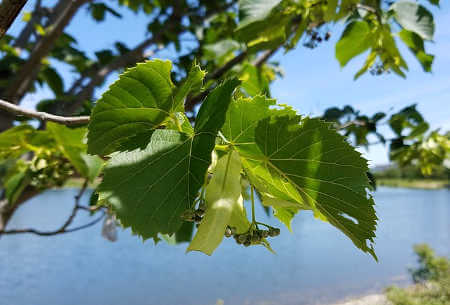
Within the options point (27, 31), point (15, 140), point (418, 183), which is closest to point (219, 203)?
point (15, 140)

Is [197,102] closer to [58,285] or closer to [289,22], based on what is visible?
[289,22]

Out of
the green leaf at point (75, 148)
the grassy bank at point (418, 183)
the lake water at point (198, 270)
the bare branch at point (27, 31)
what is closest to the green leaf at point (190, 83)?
the green leaf at point (75, 148)

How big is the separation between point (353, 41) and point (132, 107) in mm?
699

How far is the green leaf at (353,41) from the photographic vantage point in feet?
2.65

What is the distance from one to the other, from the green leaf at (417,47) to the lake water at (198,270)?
4541 mm

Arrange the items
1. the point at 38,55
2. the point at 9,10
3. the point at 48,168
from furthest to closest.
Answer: the point at 38,55, the point at 48,168, the point at 9,10

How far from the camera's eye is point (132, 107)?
1.00ft

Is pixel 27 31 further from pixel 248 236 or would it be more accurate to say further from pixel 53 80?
pixel 248 236

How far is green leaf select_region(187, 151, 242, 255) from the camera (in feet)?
0.89

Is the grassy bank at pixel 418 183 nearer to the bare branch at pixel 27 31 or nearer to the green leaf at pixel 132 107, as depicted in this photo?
the bare branch at pixel 27 31

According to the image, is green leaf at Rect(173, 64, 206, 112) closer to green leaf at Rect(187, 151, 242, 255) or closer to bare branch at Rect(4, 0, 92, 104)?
green leaf at Rect(187, 151, 242, 255)

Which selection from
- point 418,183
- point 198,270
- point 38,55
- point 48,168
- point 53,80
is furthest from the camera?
point 418,183

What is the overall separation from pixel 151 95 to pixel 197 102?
0.47 m

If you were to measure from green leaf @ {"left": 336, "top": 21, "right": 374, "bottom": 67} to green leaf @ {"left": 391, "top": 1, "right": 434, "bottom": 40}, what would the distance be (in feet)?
0.24
